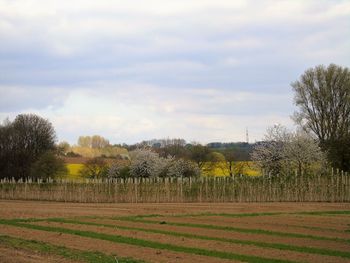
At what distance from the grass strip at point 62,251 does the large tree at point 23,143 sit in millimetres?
65907

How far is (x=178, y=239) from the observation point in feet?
58.1

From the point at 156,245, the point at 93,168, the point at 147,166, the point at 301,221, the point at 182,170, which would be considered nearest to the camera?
the point at 156,245

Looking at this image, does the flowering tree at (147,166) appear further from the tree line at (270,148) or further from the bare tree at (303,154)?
the bare tree at (303,154)

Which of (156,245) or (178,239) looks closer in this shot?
(156,245)

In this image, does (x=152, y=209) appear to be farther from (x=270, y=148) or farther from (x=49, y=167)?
(x=49, y=167)

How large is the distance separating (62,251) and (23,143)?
73.4 meters

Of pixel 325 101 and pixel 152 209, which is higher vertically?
pixel 325 101

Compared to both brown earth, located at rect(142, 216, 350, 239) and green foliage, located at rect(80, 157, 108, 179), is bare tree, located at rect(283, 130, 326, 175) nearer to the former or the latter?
brown earth, located at rect(142, 216, 350, 239)

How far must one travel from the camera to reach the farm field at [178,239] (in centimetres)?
1405

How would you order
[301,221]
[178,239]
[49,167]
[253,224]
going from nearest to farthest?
[178,239] < [253,224] < [301,221] < [49,167]

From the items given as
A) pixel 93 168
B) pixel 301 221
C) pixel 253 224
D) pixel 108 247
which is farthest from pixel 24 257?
pixel 93 168

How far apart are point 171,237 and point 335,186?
25.1 m

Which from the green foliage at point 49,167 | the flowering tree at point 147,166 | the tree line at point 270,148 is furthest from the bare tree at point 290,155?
the green foliage at point 49,167

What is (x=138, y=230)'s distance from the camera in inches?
810
